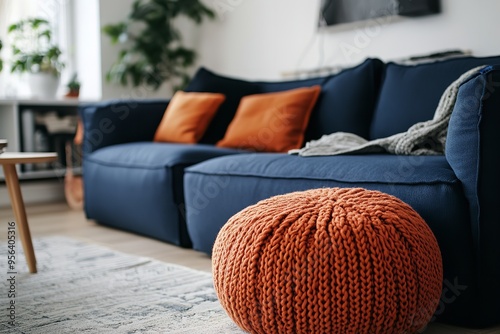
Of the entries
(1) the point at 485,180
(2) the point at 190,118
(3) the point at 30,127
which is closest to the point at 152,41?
(3) the point at 30,127

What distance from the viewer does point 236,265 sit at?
1.54 m

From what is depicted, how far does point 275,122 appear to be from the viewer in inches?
117

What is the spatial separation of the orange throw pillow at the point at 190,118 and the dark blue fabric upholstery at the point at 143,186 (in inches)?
8.1

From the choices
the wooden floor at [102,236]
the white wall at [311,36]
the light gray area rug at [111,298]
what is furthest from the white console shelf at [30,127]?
the light gray area rug at [111,298]

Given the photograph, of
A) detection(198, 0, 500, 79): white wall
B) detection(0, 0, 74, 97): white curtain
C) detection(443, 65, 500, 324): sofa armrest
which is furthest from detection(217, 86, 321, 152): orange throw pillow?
detection(0, 0, 74, 97): white curtain

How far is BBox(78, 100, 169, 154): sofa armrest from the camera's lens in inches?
136

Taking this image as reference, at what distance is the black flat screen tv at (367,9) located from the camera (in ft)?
10.6

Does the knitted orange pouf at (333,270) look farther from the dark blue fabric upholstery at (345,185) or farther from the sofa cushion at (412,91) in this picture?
the sofa cushion at (412,91)

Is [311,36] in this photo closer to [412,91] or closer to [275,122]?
[275,122]

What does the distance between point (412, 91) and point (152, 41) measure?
2.66 metres

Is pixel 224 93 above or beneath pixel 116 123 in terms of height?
above

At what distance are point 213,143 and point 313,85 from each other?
0.65 m

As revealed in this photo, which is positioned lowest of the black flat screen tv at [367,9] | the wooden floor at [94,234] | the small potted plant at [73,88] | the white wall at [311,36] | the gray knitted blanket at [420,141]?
the wooden floor at [94,234]

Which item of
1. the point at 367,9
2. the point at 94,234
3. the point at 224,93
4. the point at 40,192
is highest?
the point at 367,9
